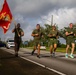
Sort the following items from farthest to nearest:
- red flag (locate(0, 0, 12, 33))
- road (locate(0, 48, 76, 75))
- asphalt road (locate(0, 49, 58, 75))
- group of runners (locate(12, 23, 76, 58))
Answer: group of runners (locate(12, 23, 76, 58)) → red flag (locate(0, 0, 12, 33)) → road (locate(0, 48, 76, 75)) → asphalt road (locate(0, 49, 58, 75))

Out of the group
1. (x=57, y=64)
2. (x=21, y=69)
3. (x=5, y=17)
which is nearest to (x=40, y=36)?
(x=5, y=17)

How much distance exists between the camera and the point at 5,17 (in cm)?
1517

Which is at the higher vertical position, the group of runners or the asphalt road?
the group of runners

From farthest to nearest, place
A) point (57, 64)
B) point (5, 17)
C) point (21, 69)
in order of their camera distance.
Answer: point (5, 17) < point (57, 64) < point (21, 69)

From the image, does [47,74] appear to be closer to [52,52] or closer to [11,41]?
[52,52]

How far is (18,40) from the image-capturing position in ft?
57.5

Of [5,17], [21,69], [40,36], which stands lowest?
[21,69]

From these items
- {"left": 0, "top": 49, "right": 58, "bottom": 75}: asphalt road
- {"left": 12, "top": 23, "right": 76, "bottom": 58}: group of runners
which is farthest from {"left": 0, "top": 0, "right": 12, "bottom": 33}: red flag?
{"left": 0, "top": 49, "right": 58, "bottom": 75}: asphalt road

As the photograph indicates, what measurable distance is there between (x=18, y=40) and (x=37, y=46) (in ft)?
3.96

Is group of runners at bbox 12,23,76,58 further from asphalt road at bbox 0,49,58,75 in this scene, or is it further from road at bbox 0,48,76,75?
asphalt road at bbox 0,49,58,75

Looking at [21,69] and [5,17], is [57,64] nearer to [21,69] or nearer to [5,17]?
[21,69]

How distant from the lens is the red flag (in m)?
14.4

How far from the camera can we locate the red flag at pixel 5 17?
1445 centimetres

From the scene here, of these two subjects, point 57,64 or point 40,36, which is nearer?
point 57,64
